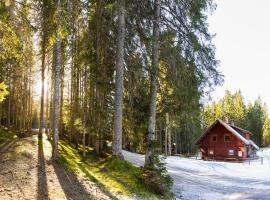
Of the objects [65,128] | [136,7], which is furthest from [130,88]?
[65,128]

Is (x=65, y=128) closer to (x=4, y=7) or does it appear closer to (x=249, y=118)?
(x=4, y=7)

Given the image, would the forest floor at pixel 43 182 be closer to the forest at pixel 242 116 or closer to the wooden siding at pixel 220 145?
the wooden siding at pixel 220 145

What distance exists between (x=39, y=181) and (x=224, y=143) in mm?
39663

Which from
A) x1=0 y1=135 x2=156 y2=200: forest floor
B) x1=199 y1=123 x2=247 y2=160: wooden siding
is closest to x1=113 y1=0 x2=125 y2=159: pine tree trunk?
x1=0 y1=135 x2=156 y2=200: forest floor

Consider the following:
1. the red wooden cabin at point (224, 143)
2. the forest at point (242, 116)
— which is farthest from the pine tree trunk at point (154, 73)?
the forest at point (242, 116)

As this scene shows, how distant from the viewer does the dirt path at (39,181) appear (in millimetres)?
9203

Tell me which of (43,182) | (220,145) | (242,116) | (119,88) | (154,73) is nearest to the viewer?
(43,182)

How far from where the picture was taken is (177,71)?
14.6 meters

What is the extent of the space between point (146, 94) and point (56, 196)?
25.8 feet

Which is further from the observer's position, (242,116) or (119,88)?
(242,116)

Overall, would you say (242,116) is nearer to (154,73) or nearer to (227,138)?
(227,138)

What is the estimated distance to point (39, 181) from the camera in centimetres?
1052

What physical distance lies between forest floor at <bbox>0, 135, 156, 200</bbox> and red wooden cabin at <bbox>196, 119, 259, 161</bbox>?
35634 millimetres

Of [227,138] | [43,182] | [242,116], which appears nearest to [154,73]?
[43,182]
